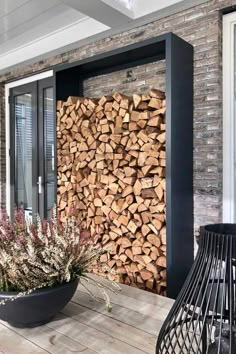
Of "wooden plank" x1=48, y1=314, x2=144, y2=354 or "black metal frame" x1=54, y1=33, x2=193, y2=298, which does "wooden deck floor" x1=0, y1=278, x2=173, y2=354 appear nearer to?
"wooden plank" x1=48, y1=314, x2=144, y2=354

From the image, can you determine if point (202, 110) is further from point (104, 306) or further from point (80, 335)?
point (80, 335)

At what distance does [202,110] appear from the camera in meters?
2.72

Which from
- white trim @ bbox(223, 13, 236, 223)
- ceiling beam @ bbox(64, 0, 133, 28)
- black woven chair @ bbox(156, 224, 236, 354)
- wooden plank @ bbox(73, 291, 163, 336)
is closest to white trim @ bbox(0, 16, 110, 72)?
ceiling beam @ bbox(64, 0, 133, 28)

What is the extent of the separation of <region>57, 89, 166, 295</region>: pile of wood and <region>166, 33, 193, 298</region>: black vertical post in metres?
0.10

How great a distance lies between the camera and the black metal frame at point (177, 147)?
99.8 inches

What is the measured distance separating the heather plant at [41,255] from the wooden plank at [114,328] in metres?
0.13

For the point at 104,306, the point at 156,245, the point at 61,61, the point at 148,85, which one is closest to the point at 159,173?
the point at 156,245

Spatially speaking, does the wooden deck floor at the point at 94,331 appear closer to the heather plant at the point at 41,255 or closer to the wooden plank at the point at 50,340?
the wooden plank at the point at 50,340

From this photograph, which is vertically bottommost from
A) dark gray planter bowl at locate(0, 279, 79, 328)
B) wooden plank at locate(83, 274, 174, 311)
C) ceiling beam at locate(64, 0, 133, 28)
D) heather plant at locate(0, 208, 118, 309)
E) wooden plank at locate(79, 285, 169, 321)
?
wooden plank at locate(83, 274, 174, 311)

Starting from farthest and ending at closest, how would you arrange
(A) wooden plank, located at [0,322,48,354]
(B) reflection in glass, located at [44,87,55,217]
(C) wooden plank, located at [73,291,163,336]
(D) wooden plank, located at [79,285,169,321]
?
1. (B) reflection in glass, located at [44,87,55,217]
2. (D) wooden plank, located at [79,285,169,321]
3. (C) wooden plank, located at [73,291,163,336]
4. (A) wooden plank, located at [0,322,48,354]

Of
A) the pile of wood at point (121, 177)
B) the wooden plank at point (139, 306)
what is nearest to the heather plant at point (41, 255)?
the wooden plank at point (139, 306)

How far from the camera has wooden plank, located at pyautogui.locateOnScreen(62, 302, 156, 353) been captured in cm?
125

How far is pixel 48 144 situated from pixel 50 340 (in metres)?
3.29

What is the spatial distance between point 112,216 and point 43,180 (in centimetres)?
166
